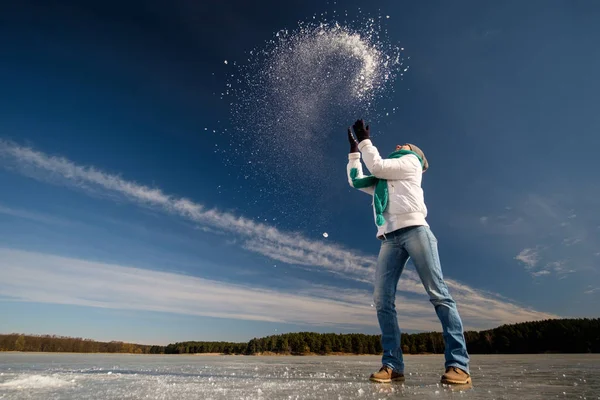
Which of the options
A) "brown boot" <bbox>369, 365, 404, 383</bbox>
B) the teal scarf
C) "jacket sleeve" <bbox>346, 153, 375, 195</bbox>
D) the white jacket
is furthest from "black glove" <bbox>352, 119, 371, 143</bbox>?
"brown boot" <bbox>369, 365, 404, 383</bbox>

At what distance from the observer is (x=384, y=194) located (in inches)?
185

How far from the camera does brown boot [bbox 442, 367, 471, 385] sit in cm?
374

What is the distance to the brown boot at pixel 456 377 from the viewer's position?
3.74 metres

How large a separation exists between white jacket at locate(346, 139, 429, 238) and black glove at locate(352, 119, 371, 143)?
0.48ft

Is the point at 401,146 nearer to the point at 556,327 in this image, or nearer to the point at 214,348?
the point at 556,327

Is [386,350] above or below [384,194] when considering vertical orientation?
below

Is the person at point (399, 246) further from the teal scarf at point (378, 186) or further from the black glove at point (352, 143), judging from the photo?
the black glove at point (352, 143)

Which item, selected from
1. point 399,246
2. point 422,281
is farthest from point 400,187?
point 422,281

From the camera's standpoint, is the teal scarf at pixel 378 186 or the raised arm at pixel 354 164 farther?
the raised arm at pixel 354 164

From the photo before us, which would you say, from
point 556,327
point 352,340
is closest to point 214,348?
point 352,340

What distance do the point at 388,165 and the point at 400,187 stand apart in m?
0.35

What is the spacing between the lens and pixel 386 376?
4.19m

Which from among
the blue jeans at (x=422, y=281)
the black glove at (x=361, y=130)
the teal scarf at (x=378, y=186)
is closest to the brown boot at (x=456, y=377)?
the blue jeans at (x=422, y=281)

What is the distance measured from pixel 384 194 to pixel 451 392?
8.01ft
